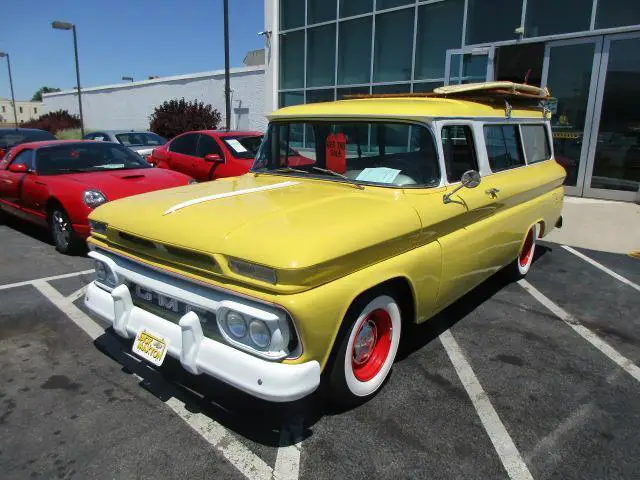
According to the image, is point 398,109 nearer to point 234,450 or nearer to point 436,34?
point 234,450

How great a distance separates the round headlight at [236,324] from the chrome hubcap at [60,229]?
443 centimetres

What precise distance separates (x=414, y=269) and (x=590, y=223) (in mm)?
6224

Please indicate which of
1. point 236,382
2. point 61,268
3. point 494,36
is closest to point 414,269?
point 236,382

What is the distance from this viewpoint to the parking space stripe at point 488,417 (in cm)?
244

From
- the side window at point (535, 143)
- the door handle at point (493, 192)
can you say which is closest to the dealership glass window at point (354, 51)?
the side window at point (535, 143)

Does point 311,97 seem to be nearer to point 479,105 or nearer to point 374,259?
point 479,105

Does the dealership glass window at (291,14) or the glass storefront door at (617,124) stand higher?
the dealership glass window at (291,14)

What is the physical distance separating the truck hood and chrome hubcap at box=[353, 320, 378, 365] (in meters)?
0.47

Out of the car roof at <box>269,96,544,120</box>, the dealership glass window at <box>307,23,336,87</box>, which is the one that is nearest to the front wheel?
the car roof at <box>269,96,544,120</box>

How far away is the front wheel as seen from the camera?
8.66ft

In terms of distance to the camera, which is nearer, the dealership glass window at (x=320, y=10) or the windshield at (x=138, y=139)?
the windshield at (x=138, y=139)

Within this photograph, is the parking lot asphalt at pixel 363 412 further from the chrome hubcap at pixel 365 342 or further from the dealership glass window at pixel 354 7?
the dealership glass window at pixel 354 7

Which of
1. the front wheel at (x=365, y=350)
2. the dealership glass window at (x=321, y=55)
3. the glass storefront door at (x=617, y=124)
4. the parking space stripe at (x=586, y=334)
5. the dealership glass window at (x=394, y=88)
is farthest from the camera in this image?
the dealership glass window at (x=321, y=55)

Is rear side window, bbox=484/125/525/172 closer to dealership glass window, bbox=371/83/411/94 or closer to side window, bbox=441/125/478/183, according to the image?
side window, bbox=441/125/478/183
